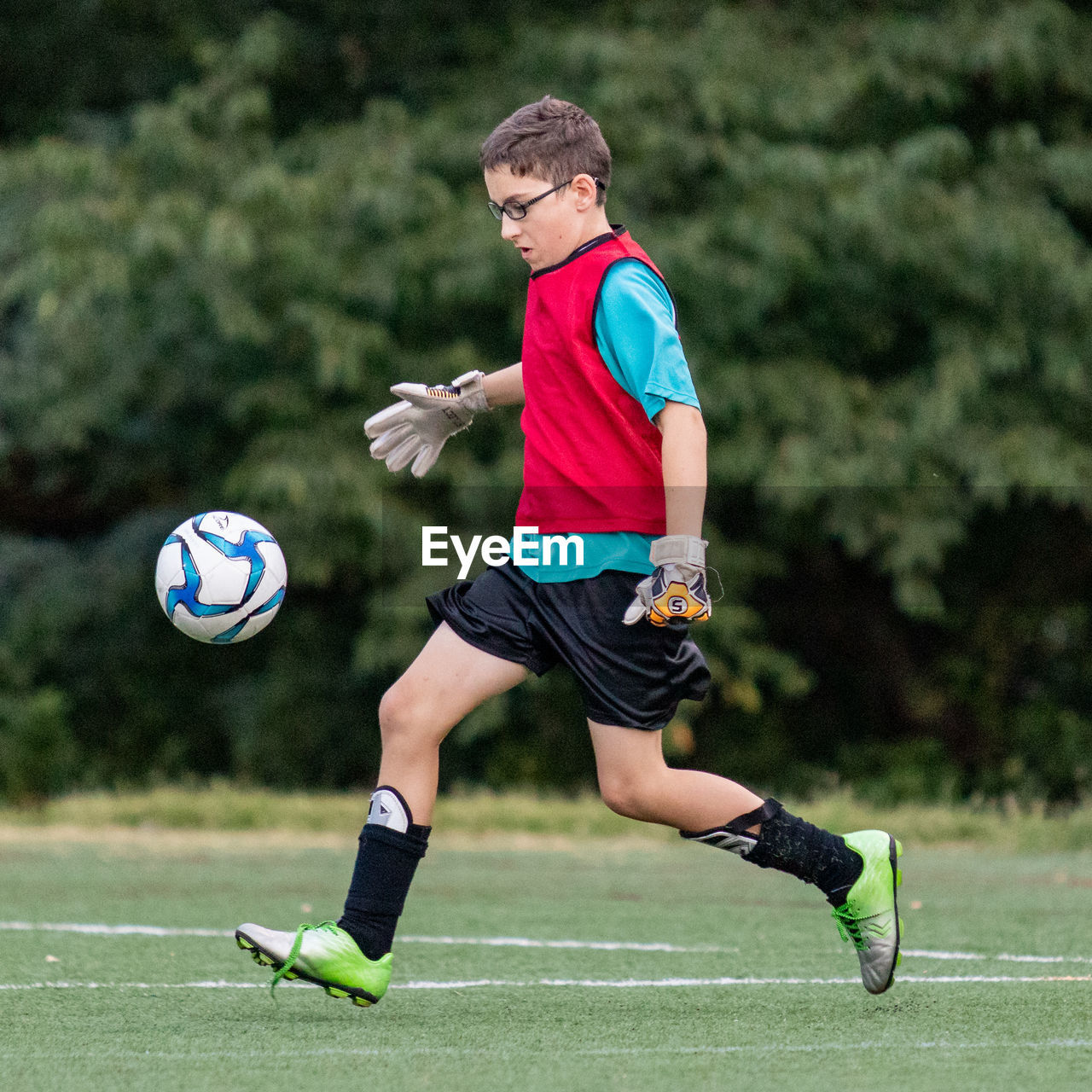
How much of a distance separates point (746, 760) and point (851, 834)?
12132 millimetres

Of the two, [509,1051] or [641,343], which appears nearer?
[509,1051]

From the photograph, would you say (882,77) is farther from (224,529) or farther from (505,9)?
(224,529)

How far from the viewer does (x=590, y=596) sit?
4.35m

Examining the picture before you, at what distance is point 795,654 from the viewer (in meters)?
17.6

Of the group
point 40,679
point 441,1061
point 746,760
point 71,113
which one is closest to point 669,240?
point 746,760

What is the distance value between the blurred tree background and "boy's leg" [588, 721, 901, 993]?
8780mm

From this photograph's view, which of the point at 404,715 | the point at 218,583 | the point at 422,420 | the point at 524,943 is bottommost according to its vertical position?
the point at 524,943

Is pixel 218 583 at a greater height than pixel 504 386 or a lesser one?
lesser

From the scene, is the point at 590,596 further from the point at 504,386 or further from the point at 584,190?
the point at 584,190

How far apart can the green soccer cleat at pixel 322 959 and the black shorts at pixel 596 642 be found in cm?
74

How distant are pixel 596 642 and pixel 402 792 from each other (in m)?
0.57

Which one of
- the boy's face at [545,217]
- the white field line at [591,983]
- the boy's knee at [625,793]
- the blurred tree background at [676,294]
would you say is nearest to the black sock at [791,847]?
the boy's knee at [625,793]

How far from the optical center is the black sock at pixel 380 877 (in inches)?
168

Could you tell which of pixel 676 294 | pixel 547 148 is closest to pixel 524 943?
pixel 547 148
